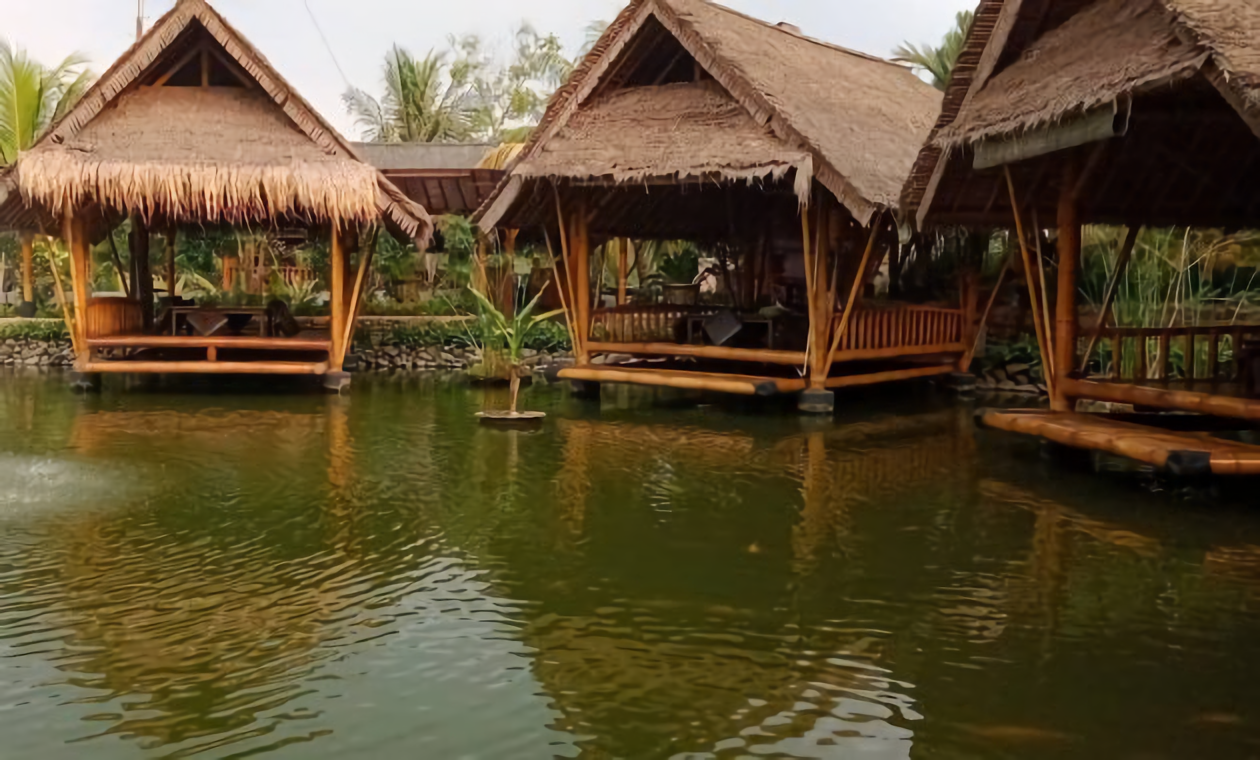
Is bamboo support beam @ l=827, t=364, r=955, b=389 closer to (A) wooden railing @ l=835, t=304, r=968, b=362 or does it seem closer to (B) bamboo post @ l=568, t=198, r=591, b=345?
(A) wooden railing @ l=835, t=304, r=968, b=362

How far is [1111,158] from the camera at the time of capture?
878cm

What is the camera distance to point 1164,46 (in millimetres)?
5949

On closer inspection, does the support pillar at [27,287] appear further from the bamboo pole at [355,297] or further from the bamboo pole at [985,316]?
the bamboo pole at [985,316]

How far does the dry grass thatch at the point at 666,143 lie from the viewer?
381 inches

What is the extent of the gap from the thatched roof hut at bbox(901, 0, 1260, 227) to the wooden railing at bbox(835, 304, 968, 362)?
5.10 ft

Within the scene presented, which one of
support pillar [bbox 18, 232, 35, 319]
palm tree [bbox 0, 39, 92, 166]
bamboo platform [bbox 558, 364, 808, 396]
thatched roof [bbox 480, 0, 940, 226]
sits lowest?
bamboo platform [bbox 558, 364, 808, 396]

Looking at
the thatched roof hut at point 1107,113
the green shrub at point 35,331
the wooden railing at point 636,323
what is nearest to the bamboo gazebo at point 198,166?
the wooden railing at point 636,323

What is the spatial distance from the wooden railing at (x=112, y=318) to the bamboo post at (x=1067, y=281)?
9.80 metres

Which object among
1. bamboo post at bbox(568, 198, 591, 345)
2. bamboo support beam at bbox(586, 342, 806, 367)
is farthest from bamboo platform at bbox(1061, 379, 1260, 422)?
bamboo post at bbox(568, 198, 591, 345)

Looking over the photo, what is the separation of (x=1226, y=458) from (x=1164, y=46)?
230 cm

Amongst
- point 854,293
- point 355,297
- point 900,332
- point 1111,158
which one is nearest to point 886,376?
point 900,332

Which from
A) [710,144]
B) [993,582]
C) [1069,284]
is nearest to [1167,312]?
[1069,284]

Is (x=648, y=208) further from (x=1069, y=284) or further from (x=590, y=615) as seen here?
(x=590, y=615)

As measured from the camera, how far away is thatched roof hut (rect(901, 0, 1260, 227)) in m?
5.72
